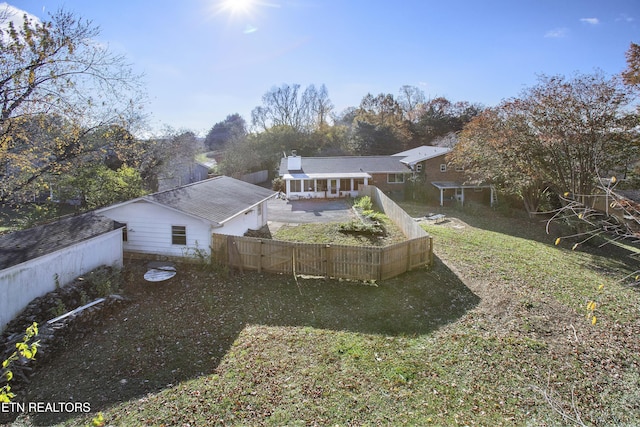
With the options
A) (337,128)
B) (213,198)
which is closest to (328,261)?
(213,198)

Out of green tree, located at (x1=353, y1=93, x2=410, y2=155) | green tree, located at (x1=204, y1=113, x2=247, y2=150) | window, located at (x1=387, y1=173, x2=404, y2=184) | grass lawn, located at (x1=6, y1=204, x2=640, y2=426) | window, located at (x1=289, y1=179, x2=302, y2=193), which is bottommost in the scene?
grass lawn, located at (x1=6, y1=204, x2=640, y2=426)

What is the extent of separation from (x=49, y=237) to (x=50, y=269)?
133 cm

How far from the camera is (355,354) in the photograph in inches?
328

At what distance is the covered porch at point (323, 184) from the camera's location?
32500 millimetres

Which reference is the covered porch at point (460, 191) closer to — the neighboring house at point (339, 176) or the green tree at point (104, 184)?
the neighboring house at point (339, 176)

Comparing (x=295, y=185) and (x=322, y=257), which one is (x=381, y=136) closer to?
(x=295, y=185)

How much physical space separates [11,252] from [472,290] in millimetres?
14297

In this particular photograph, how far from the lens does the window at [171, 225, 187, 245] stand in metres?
14.3

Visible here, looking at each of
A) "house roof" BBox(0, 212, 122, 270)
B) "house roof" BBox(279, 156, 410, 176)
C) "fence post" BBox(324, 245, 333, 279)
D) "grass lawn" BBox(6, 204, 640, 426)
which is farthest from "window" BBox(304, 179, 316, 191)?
"fence post" BBox(324, 245, 333, 279)

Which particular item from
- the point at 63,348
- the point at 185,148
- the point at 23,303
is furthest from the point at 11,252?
the point at 185,148

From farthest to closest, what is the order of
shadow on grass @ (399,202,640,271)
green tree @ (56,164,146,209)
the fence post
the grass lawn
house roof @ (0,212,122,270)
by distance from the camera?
shadow on grass @ (399,202,640,271) < green tree @ (56,164,146,209) < the fence post < house roof @ (0,212,122,270) < the grass lawn

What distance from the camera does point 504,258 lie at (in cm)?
1597

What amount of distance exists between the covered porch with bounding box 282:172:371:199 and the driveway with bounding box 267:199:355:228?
4.20 ft

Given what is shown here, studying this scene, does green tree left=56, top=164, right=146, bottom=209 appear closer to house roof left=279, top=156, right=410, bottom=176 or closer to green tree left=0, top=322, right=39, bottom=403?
green tree left=0, top=322, right=39, bottom=403
